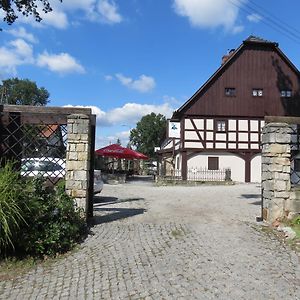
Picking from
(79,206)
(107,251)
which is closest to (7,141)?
(79,206)

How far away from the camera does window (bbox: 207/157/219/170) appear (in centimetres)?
3133

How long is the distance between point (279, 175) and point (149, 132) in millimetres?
71015

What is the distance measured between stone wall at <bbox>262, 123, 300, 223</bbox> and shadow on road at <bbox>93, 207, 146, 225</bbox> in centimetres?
338

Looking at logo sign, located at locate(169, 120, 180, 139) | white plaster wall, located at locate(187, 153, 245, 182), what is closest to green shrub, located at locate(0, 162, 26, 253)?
white plaster wall, located at locate(187, 153, 245, 182)

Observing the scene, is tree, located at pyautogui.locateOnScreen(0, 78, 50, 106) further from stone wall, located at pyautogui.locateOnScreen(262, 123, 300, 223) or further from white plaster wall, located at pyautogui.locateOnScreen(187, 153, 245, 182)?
stone wall, located at pyautogui.locateOnScreen(262, 123, 300, 223)

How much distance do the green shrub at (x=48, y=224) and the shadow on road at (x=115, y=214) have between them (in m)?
1.39

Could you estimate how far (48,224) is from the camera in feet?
24.2

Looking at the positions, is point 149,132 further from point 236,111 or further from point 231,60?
point 231,60

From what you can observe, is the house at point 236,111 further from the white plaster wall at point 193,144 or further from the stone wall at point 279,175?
the stone wall at point 279,175

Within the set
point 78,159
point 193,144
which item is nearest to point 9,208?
point 78,159

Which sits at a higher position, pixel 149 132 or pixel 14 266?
pixel 149 132

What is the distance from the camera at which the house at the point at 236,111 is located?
103 feet

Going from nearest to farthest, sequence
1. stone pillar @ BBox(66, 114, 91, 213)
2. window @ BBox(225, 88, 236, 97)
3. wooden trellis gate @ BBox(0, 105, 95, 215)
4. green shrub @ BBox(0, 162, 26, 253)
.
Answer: green shrub @ BBox(0, 162, 26, 253)
stone pillar @ BBox(66, 114, 91, 213)
wooden trellis gate @ BBox(0, 105, 95, 215)
window @ BBox(225, 88, 236, 97)

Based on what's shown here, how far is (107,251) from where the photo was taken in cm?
724
